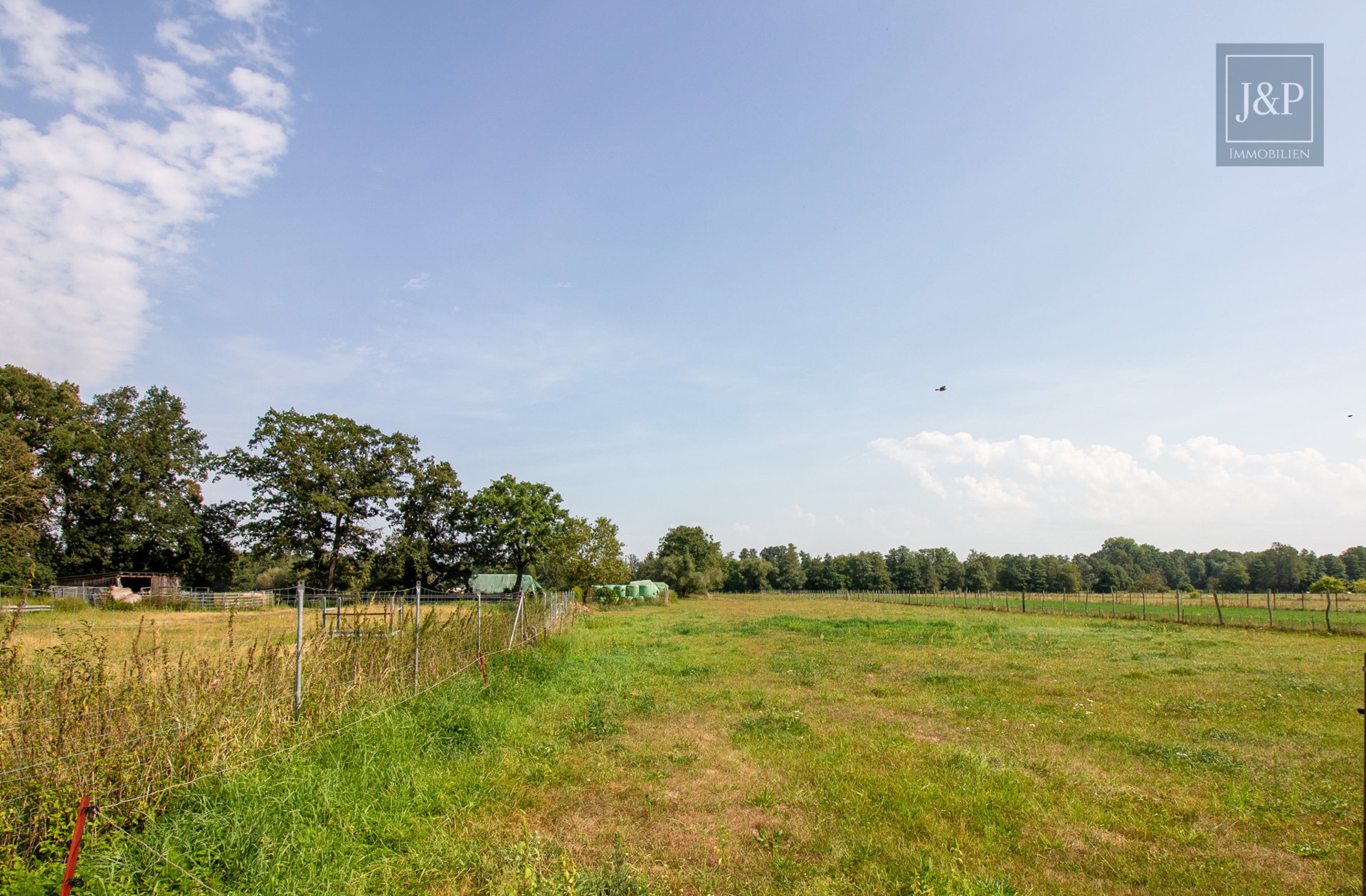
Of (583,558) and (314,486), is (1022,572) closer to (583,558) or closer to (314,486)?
(583,558)

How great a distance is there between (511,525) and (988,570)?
99.7m

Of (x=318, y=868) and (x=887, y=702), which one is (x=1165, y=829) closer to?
(x=887, y=702)

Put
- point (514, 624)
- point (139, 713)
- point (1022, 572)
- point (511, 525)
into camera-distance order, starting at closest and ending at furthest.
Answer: point (139, 713) < point (514, 624) < point (511, 525) < point (1022, 572)

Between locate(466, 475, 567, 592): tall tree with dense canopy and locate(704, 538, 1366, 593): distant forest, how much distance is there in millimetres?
40954

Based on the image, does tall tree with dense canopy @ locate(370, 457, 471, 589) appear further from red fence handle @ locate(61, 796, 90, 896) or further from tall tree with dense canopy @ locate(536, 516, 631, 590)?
red fence handle @ locate(61, 796, 90, 896)

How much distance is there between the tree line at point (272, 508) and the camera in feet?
141

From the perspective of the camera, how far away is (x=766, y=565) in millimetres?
122500

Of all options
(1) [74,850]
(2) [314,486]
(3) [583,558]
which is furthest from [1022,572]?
(1) [74,850]

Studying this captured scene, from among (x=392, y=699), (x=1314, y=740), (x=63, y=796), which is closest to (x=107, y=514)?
(x=392, y=699)

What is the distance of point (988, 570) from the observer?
120812mm

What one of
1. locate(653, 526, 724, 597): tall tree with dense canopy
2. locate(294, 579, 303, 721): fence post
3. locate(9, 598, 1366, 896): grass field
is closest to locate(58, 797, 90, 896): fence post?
locate(9, 598, 1366, 896): grass field

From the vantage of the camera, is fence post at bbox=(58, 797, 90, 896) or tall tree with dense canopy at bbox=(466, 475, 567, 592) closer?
fence post at bbox=(58, 797, 90, 896)

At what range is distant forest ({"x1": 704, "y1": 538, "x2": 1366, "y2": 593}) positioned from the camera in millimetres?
99562

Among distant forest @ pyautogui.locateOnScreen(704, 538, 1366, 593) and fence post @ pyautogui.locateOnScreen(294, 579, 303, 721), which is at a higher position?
fence post @ pyautogui.locateOnScreen(294, 579, 303, 721)
